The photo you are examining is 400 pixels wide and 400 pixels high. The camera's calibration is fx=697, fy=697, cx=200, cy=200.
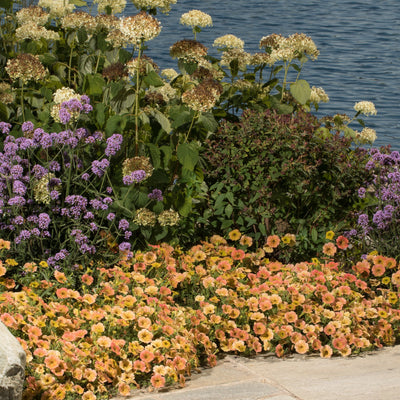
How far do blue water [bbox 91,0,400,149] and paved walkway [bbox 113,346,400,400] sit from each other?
589 cm

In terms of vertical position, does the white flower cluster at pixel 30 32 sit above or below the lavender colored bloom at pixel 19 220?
above

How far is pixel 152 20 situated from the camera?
421cm

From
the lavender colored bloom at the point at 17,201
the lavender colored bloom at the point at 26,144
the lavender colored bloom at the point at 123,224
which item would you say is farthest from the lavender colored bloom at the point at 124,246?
the lavender colored bloom at the point at 26,144

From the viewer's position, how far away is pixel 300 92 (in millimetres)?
5211

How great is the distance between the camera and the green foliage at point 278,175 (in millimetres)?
4898

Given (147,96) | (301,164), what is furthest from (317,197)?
(147,96)

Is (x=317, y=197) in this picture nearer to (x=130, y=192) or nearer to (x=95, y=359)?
(x=130, y=192)

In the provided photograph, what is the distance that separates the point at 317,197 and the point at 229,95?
1.08m

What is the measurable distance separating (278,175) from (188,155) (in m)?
0.68

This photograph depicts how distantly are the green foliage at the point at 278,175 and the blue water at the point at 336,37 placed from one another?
4.37m

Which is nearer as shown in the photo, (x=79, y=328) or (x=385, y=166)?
(x=79, y=328)

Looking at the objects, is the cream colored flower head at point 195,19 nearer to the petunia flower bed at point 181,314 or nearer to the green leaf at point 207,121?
the green leaf at point 207,121

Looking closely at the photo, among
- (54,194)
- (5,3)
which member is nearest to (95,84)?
(54,194)

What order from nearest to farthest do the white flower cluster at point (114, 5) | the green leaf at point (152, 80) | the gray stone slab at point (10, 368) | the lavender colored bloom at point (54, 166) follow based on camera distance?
the gray stone slab at point (10, 368), the lavender colored bloom at point (54, 166), the green leaf at point (152, 80), the white flower cluster at point (114, 5)
